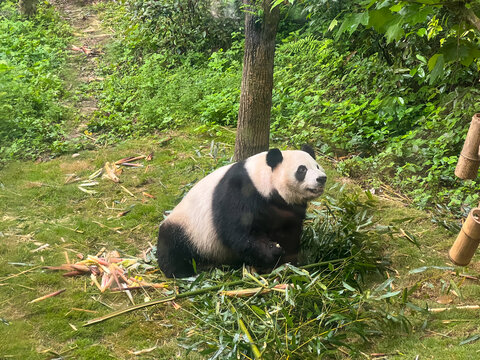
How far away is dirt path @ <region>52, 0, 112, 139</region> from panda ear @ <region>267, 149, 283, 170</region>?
402 centimetres

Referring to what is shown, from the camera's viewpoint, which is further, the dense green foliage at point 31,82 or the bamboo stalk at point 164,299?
the dense green foliage at point 31,82

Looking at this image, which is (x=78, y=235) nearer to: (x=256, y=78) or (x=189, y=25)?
(x=256, y=78)

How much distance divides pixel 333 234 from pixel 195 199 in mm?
1136

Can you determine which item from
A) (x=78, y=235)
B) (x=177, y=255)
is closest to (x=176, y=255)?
(x=177, y=255)

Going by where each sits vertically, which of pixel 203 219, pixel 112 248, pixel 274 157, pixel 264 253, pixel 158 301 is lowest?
pixel 112 248

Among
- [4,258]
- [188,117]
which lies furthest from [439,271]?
[188,117]

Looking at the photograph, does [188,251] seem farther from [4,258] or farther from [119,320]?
[4,258]

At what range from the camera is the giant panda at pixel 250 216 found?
3.45 metres

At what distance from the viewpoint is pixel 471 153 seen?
2686 mm

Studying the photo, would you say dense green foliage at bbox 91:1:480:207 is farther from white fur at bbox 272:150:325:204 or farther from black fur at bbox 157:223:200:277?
black fur at bbox 157:223:200:277

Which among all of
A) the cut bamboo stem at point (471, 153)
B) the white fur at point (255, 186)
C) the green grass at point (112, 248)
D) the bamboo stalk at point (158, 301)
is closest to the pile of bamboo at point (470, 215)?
the cut bamboo stem at point (471, 153)

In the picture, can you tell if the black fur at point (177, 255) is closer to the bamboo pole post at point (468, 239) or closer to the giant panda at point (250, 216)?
the giant panda at point (250, 216)

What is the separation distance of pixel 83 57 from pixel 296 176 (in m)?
7.03

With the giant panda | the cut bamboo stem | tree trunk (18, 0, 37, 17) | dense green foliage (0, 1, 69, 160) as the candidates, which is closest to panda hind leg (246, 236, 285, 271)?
the giant panda
